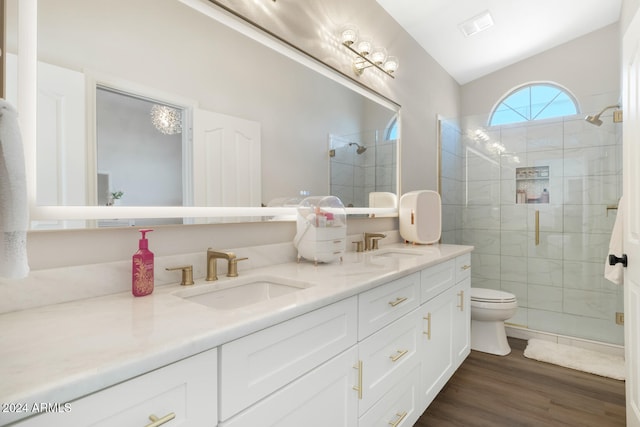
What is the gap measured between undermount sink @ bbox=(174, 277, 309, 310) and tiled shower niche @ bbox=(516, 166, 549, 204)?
293cm

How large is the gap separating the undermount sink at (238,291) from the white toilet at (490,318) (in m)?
1.95

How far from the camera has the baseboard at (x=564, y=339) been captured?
8.78 ft

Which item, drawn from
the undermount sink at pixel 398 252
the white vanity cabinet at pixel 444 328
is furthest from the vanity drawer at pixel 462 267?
the undermount sink at pixel 398 252

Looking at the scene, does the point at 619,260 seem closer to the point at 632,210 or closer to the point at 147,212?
the point at 632,210

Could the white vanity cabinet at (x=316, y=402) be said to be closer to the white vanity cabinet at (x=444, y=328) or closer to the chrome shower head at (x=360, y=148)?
the white vanity cabinet at (x=444, y=328)

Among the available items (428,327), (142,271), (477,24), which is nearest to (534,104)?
(477,24)

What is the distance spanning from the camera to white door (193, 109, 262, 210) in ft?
4.29

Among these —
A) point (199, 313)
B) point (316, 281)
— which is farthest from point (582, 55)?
point (199, 313)

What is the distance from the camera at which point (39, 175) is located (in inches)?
36.7

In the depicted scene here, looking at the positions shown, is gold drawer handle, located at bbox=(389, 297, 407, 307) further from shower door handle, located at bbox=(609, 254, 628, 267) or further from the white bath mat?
the white bath mat

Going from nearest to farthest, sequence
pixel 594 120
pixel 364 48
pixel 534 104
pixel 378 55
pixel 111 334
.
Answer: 1. pixel 111 334
2. pixel 364 48
3. pixel 378 55
4. pixel 594 120
5. pixel 534 104

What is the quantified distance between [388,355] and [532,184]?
2698 mm

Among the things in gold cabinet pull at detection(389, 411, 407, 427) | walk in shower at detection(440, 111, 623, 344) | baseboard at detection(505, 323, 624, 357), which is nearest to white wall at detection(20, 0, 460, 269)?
walk in shower at detection(440, 111, 623, 344)

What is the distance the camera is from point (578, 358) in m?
2.58
